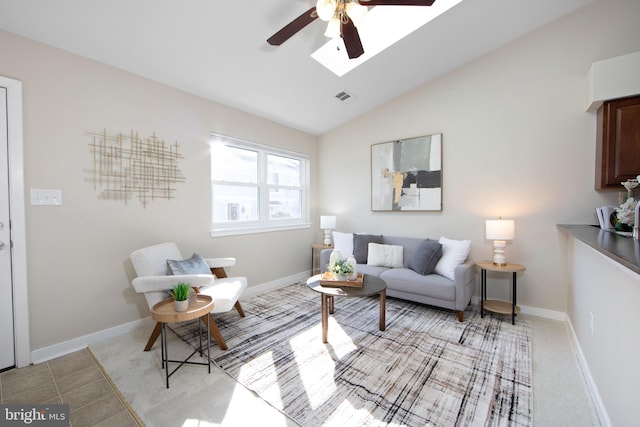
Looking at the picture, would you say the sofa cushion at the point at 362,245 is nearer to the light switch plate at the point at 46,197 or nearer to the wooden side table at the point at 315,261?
the wooden side table at the point at 315,261

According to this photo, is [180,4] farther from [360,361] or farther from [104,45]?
[360,361]

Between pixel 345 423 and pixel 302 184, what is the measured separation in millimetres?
3612

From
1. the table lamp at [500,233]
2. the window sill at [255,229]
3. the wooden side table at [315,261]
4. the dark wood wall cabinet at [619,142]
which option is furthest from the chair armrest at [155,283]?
the dark wood wall cabinet at [619,142]

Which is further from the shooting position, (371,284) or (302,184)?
(302,184)

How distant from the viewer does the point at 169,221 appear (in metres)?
2.87

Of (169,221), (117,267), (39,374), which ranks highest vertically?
(169,221)

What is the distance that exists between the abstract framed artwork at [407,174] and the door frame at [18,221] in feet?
12.4

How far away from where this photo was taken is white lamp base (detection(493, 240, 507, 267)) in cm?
283

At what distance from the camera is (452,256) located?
3000mm

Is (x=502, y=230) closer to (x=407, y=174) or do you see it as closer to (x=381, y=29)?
(x=407, y=174)

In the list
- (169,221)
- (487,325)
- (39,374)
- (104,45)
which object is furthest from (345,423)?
(104,45)

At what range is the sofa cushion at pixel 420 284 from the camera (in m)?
2.77

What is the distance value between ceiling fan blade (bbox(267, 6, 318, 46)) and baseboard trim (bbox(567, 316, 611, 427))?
2.95m

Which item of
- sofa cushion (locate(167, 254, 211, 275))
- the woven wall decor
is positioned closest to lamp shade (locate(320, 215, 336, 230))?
sofa cushion (locate(167, 254, 211, 275))
